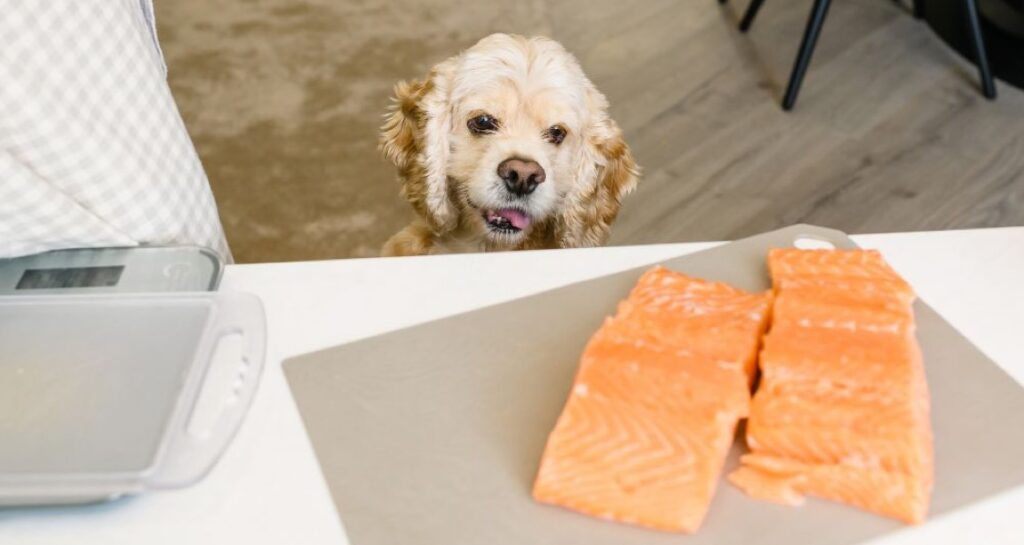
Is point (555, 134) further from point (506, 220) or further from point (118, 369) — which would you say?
point (118, 369)

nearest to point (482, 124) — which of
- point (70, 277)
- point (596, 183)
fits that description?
point (596, 183)

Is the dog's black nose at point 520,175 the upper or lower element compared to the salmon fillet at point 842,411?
lower

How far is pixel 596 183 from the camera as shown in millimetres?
1639

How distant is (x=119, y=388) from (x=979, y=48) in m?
2.61

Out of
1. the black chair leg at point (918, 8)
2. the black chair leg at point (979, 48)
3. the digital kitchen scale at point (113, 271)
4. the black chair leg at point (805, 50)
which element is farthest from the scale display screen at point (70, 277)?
the black chair leg at point (918, 8)

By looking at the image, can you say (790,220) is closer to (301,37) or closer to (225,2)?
(301,37)

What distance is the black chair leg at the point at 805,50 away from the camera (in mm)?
2562

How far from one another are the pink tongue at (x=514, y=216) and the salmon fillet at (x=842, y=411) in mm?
716

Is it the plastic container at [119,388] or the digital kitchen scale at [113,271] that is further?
the digital kitchen scale at [113,271]

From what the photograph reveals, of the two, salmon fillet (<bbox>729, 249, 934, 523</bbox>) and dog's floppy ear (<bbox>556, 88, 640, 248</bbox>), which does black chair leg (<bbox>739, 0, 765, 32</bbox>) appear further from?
salmon fillet (<bbox>729, 249, 934, 523</bbox>)

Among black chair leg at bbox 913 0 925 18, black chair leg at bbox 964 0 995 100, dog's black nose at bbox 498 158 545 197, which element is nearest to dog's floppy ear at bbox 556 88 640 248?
dog's black nose at bbox 498 158 545 197

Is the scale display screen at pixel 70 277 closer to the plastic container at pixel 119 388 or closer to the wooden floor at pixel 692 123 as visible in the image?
the plastic container at pixel 119 388

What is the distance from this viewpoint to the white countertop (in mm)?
717

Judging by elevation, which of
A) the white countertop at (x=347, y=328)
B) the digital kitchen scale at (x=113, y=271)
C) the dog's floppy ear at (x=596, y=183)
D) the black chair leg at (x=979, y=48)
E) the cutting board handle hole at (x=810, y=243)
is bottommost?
the black chair leg at (x=979, y=48)
